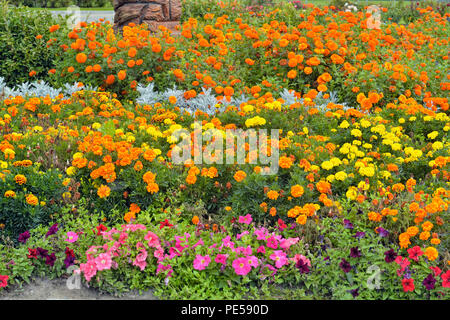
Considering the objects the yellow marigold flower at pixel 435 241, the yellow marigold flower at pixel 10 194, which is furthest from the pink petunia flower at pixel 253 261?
the yellow marigold flower at pixel 10 194

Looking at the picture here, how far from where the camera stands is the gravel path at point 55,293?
318 cm

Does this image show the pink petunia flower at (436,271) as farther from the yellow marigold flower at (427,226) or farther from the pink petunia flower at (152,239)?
the pink petunia flower at (152,239)

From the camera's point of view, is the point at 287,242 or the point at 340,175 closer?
the point at 287,242

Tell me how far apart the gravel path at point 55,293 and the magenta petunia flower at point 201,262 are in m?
0.33

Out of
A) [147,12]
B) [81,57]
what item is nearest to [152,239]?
[81,57]

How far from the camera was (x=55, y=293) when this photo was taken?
321 centimetres

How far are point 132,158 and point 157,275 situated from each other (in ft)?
3.46

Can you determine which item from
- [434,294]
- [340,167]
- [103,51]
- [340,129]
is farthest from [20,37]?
[434,294]

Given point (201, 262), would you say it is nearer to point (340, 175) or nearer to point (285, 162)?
point (285, 162)

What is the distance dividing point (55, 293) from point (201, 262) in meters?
0.93

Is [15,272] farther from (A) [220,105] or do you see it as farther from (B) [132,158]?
(A) [220,105]

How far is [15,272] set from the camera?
3232 millimetres

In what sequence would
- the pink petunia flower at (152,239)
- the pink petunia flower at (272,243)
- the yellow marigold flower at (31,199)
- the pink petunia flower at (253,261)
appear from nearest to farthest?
the pink petunia flower at (253,261) < the pink petunia flower at (152,239) < the pink petunia flower at (272,243) < the yellow marigold flower at (31,199)

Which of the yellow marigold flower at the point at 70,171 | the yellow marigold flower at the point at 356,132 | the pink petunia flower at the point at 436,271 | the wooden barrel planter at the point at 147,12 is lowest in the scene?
the pink petunia flower at the point at 436,271
